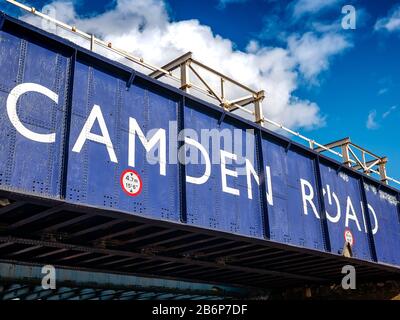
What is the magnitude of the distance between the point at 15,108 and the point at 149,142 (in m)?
3.87

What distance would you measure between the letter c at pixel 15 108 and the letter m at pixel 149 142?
2.26 m

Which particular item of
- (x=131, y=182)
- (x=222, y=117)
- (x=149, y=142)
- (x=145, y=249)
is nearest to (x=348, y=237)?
(x=222, y=117)

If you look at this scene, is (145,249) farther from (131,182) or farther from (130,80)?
(130,80)

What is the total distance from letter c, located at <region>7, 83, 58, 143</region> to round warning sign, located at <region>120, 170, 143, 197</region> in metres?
2.12

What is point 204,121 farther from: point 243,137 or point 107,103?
point 107,103

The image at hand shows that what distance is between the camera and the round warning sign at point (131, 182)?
11839mm

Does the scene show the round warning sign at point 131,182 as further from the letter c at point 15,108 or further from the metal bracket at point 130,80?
the metal bracket at point 130,80

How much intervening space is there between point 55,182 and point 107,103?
2705 millimetres

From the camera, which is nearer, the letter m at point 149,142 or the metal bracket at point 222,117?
the letter m at point 149,142

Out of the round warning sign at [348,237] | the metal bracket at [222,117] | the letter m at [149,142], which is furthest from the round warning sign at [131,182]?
the round warning sign at [348,237]

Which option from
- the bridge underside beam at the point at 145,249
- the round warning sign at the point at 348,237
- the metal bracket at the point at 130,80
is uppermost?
the metal bracket at the point at 130,80

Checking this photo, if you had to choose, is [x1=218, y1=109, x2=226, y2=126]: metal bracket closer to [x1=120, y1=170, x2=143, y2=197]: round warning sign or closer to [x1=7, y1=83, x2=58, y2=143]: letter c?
[x1=120, y1=170, x2=143, y2=197]: round warning sign

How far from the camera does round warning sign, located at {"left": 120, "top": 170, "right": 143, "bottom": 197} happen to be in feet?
38.8

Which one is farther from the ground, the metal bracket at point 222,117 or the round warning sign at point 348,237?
the metal bracket at point 222,117
